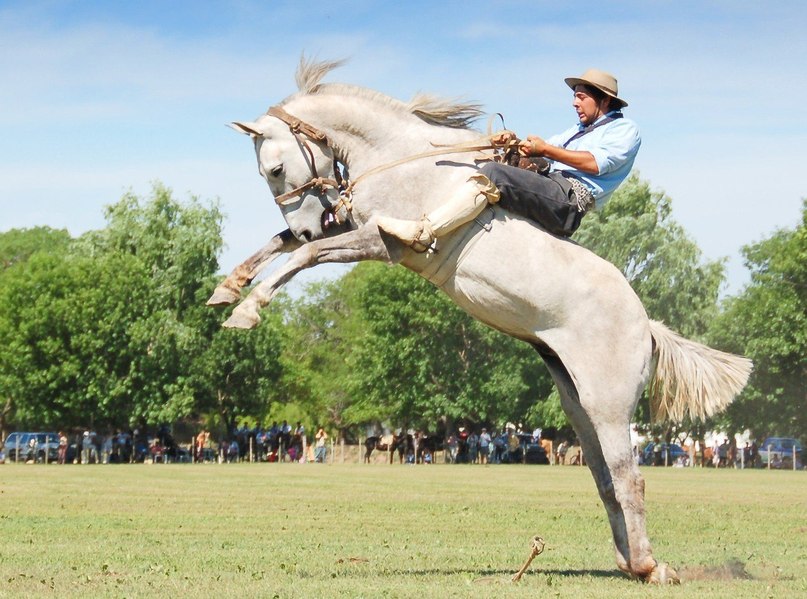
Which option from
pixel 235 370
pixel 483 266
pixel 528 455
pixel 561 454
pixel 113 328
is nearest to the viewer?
pixel 483 266

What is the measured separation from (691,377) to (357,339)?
81237mm

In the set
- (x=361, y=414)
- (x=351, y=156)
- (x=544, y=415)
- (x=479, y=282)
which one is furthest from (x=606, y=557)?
(x=361, y=414)

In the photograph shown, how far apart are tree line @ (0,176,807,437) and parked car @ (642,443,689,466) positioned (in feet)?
4.75

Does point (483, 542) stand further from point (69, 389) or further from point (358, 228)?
point (69, 389)

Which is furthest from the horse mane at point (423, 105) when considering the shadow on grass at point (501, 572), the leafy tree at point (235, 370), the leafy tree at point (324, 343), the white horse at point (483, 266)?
the leafy tree at point (324, 343)

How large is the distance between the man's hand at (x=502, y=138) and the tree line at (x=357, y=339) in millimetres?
58834

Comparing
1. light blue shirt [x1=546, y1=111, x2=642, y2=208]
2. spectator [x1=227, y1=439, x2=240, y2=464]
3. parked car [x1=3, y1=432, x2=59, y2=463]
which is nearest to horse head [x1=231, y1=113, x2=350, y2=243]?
light blue shirt [x1=546, y1=111, x2=642, y2=208]

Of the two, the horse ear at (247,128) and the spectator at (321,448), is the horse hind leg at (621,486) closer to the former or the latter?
the horse ear at (247,128)

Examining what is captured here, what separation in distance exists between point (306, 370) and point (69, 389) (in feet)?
112

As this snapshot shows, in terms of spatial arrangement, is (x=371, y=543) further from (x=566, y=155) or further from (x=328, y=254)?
(x=566, y=155)

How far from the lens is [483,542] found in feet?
50.5

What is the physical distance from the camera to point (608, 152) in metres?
11.0

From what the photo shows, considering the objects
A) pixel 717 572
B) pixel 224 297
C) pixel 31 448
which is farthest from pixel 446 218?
pixel 31 448

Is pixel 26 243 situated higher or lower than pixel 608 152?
higher
